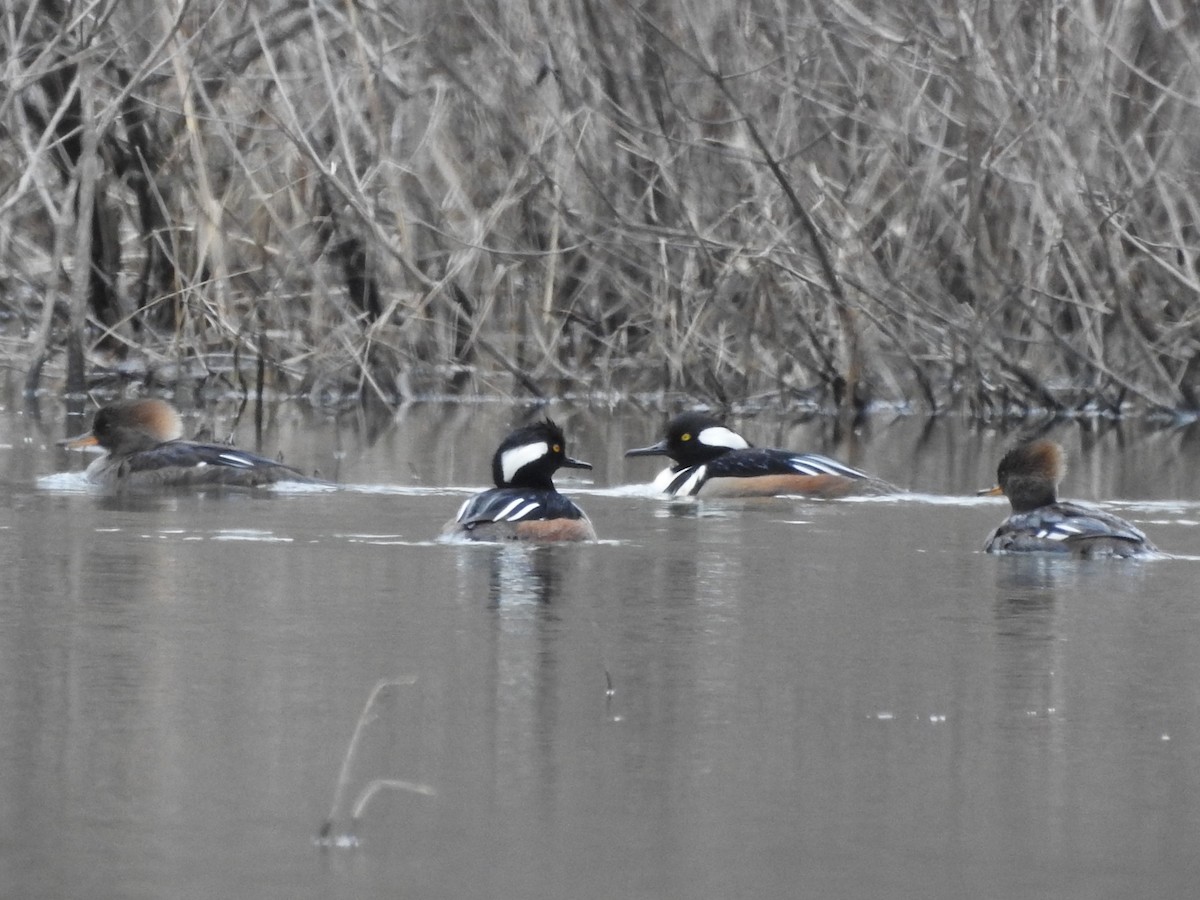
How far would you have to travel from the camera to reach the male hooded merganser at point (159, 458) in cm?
1182

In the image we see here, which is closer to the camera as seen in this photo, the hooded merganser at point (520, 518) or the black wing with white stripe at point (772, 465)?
the hooded merganser at point (520, 518)

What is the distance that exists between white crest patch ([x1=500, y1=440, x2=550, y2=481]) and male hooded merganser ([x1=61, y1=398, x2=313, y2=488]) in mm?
1773

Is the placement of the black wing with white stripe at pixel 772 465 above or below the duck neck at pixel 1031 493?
above

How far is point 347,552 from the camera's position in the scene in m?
9.32

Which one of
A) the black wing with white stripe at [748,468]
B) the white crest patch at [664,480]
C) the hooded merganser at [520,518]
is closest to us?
the hooded merganser at [520,518]

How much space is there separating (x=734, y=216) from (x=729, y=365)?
5.29ft

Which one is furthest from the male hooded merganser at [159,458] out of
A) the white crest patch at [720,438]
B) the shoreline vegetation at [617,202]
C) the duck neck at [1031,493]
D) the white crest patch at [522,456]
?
the duck neck at [1031,493]

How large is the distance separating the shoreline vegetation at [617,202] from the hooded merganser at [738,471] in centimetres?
217

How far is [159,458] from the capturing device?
40.0 feet

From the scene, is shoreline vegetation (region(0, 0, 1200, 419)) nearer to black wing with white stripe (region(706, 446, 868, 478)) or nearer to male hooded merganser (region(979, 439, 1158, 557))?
black wing with white stripe (region(706, 446, 868, 478))

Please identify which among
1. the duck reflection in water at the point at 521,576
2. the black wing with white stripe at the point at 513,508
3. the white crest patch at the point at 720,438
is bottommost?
the duck reflection in water at the point at 521,576

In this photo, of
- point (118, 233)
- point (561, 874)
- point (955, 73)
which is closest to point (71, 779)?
point (561, 874)

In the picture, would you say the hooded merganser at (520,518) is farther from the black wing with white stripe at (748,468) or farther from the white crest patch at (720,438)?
the white crest patch at (720,438)

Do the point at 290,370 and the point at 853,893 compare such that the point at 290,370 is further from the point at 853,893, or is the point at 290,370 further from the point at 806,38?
the point at 853,893
